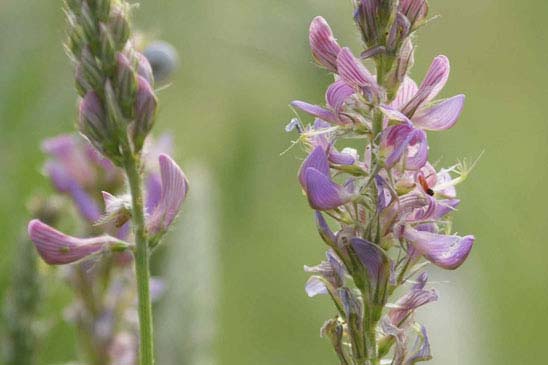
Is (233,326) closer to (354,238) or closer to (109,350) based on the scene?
(109,350)

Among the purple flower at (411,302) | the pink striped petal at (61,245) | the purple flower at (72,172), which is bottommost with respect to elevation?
the purple flower at (411,302)

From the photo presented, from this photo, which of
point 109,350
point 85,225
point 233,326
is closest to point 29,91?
point 85,225

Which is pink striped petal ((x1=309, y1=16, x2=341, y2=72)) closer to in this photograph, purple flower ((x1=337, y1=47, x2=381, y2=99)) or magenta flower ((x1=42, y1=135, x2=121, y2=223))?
purple flower ((x1=337, y1=47, x2=381, y2=99))

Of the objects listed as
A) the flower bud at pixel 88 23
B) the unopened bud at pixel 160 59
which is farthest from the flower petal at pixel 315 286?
the unopened bud at pixel 160 59

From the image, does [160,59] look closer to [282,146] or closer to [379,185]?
[379,185]

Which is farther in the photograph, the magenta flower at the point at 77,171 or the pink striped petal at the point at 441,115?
the magenta flower at the point at 77,171

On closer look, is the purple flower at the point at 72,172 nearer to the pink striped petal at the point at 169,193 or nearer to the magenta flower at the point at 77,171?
the magenta flower at the point at 77,171

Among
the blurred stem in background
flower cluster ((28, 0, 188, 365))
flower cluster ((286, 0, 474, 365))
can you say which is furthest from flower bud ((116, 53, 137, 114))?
the blurred stem in background
